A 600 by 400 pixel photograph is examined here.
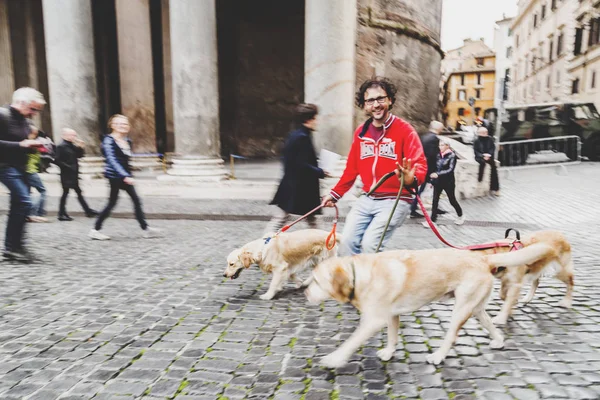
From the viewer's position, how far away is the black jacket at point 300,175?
5.42 metres

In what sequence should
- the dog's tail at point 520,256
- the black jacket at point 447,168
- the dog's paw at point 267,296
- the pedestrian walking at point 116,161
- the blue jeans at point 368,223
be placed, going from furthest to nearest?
1. the black jacket at point 447,168
2. the pedestrian walking at point 116,161
3. the dog's paw at point 267,296
4. the blue jeans at point 368,223
5. the dog's tail at point 520,256

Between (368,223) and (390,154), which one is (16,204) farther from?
(390,154)

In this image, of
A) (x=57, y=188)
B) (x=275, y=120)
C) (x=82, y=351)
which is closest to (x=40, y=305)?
(x=82, y=351)

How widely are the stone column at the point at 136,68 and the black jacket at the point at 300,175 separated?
946 cm

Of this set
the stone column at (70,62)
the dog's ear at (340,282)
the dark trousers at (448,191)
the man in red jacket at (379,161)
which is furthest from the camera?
the stone column at (70,62)

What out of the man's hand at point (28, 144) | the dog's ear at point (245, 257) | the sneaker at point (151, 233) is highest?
the man's hand at point (28, 144)

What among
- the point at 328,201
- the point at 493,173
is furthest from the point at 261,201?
the point at 328,201

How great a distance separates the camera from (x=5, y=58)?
52.3 feet

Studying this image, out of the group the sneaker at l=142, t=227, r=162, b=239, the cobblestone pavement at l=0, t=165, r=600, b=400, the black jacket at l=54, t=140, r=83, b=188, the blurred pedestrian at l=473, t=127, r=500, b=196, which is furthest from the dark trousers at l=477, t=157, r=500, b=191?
the black jacket at l=54, t=140, r=83, b=188

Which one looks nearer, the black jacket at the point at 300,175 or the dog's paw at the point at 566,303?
the dog's paw at the point at 566,303

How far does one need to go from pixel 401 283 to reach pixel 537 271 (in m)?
1.80

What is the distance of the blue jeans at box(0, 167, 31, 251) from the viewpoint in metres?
5.66

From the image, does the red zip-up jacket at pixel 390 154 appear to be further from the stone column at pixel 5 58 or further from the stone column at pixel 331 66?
the stone column at pixel 5 58

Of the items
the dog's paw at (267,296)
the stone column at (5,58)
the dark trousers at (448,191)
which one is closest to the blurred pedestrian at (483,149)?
the dark trousers at (448,191)
